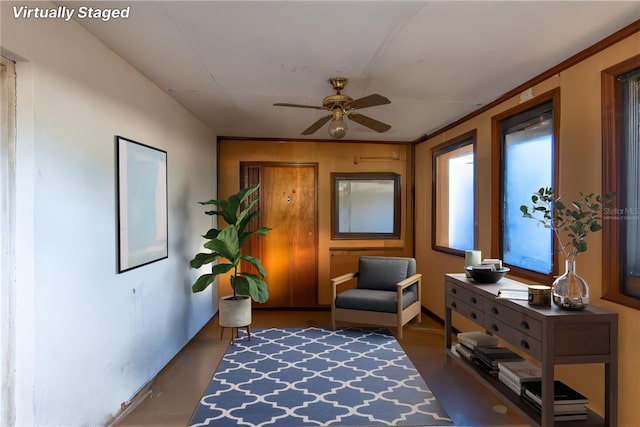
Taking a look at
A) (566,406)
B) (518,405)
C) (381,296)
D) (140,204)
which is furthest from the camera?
(381,296)

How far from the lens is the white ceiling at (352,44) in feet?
6.39

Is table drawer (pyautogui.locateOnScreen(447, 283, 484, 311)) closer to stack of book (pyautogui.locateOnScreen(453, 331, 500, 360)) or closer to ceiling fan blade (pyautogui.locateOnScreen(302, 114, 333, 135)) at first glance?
stack of book (pyautogui.locateOnScreen(453, 331, 500, 360))

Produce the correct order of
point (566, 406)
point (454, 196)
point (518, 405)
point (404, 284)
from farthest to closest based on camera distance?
point (454, 196), point (404, 284), point (518, 405), point (566, 406)

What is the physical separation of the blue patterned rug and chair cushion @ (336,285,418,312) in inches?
13.1

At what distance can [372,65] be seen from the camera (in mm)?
2695

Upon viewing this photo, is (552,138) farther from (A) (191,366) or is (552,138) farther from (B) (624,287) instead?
(A) (191,366)

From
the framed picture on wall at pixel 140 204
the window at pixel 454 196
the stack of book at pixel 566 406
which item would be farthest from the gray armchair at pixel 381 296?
the framed picture on wall at pixel 140 204

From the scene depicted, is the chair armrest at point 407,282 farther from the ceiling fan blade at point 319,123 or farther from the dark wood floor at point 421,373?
the ceiling fan blade at point 319,123

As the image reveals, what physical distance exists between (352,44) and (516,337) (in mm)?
2060

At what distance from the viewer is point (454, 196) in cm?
464

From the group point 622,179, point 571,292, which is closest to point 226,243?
point 571,292

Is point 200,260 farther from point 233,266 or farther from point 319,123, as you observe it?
point 319,123

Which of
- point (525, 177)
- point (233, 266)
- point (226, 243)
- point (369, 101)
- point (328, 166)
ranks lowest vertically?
point (233, 266)

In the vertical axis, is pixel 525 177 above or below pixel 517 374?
above
